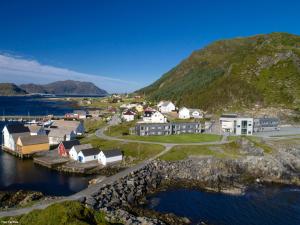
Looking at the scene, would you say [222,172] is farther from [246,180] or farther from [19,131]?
[19,131]

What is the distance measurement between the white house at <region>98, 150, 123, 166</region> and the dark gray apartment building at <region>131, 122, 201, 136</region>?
22737 millimetres

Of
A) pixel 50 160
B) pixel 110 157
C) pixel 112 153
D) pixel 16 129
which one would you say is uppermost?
pixel 16 129

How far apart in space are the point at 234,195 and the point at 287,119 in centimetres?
9047

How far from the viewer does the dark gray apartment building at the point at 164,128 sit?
95625mm

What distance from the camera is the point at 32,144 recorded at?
84.9 meters

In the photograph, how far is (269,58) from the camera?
178 meters

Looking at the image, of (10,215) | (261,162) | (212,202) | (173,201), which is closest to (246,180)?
(261,162)

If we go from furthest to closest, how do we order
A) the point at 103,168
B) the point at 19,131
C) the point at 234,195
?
the point at 19,131
the point at 103,168
the point at 234,195

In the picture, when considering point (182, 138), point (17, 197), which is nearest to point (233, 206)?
point (17, 197)

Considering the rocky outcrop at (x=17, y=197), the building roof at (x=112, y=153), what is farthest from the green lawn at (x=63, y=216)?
the building roof at (x=112, y=153)

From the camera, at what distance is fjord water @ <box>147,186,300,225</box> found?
150ft

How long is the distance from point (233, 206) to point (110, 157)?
3357cm

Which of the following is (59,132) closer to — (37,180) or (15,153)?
(15,153)

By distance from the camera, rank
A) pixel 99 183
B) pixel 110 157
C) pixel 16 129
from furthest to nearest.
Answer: pixel 16 129, pixel 110 157, pixel 99 183
